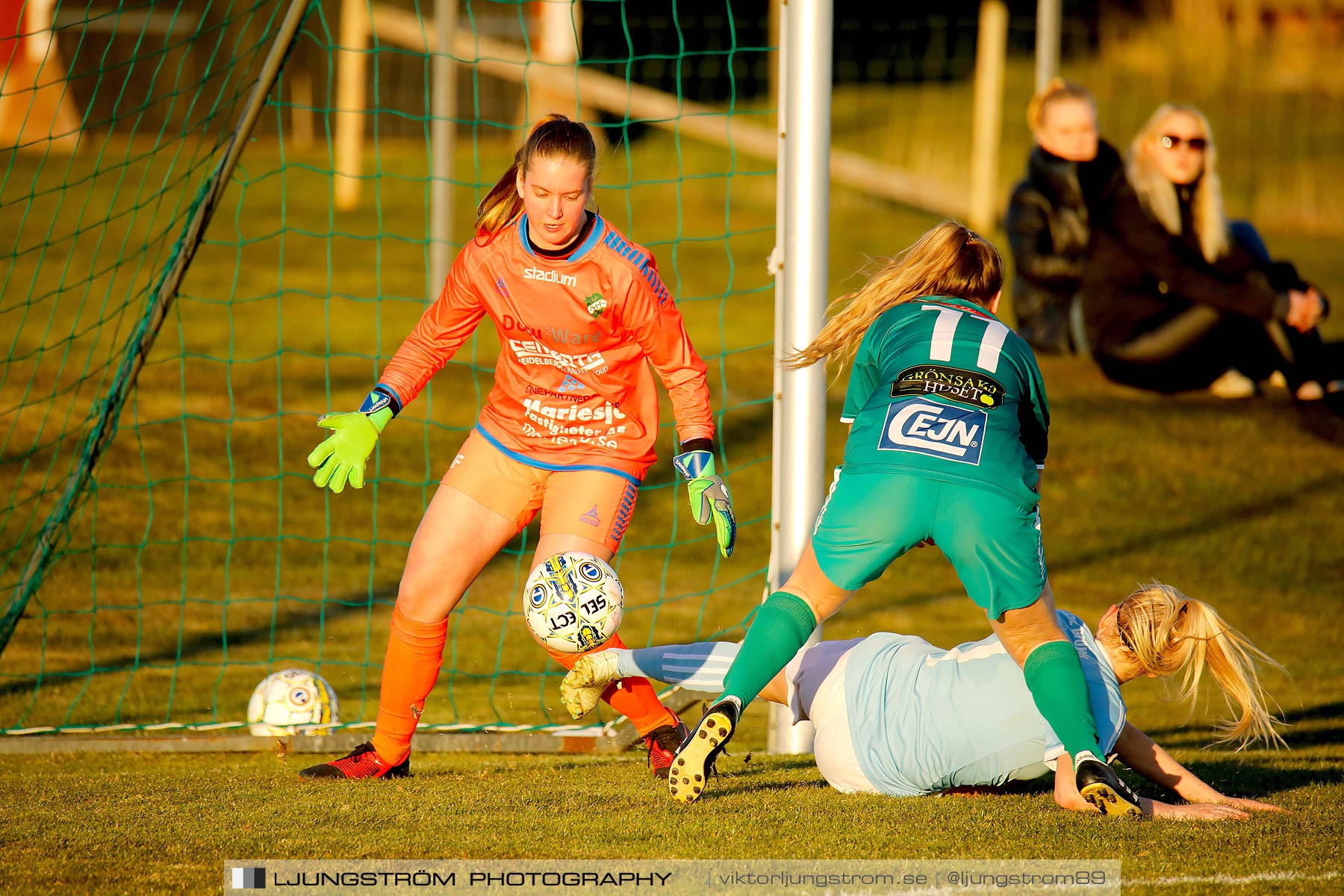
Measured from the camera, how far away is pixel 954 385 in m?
3.77

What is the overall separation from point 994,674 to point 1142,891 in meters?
0.88

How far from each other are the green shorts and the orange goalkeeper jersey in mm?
810

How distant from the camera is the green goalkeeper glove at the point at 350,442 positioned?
4383mm

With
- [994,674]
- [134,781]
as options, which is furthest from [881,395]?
[134,781]

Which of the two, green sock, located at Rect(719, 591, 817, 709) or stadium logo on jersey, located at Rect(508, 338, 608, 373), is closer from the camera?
green sock, located at Rect(719, 591, 817, 709)

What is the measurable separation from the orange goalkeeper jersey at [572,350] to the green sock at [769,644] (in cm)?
80

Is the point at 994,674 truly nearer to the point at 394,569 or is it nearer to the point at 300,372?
the point at 394,569

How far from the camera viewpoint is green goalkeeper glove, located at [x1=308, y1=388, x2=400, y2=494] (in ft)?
14.4

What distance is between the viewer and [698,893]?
3170mm

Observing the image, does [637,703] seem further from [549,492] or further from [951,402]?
[951,402]

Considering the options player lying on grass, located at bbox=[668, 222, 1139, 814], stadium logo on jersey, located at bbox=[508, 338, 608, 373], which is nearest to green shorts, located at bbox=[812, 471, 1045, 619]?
player lying on grass, located at bbox=[668, 222, 1139, 814]

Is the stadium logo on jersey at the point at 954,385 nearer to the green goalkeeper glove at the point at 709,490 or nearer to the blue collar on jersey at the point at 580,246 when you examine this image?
the green goalkeeper glove at the point at 709,490

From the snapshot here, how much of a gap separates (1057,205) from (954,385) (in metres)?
5.93

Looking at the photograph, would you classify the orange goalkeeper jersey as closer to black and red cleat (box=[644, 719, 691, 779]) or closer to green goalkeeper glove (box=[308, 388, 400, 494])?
green goalkeeper glove (box=[308, 388, 400, 494])
